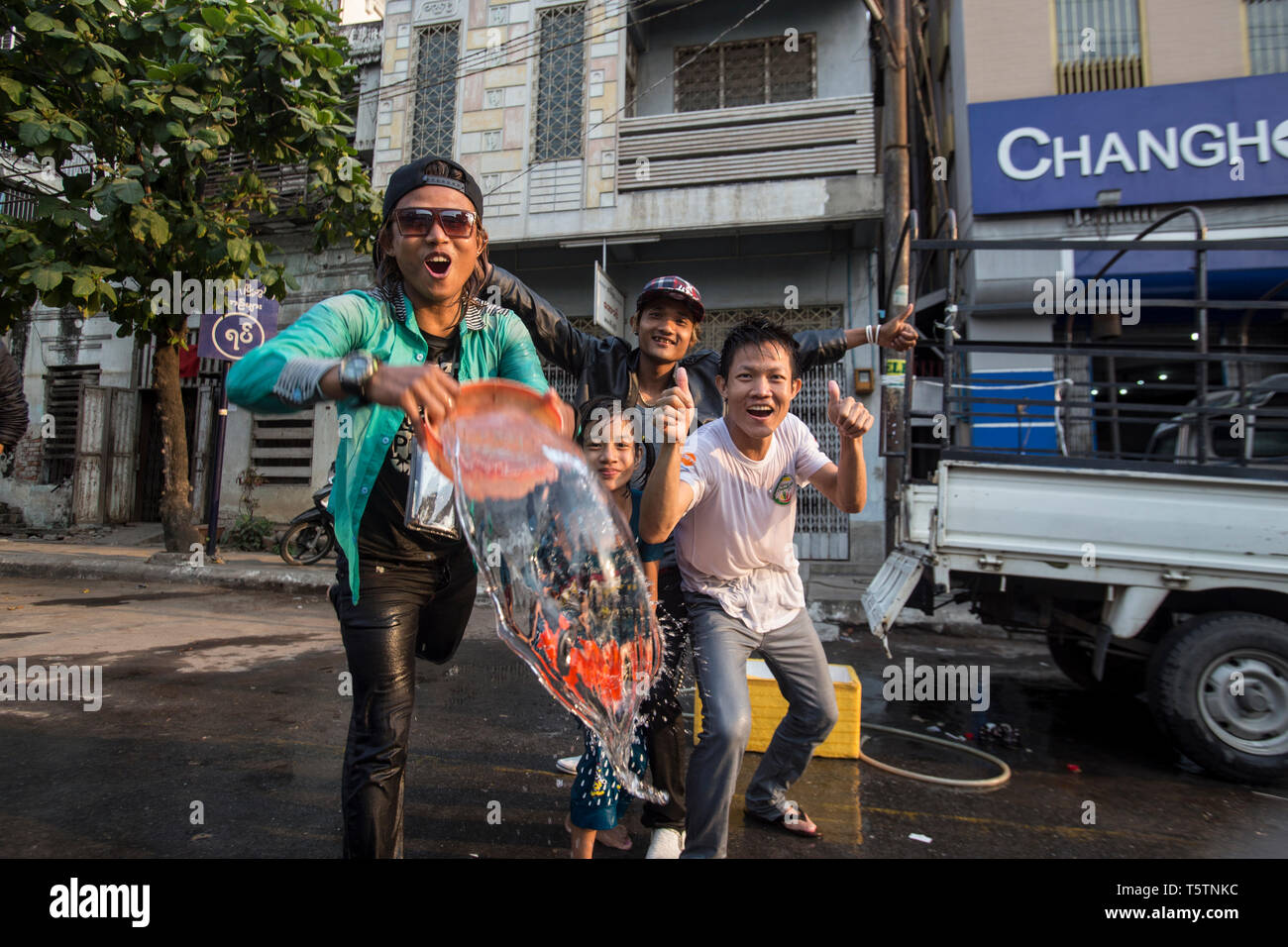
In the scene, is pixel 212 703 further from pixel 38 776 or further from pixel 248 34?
pixel 248 34

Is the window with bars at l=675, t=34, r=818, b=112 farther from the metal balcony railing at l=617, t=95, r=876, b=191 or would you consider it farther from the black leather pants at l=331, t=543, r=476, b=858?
the black leather pants at l=331, t=543, r=476, b=858

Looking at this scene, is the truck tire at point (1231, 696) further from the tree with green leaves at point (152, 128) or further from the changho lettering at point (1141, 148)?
the tree with green leaves at point (152, 128)

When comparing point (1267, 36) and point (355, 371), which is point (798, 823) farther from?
point (1267, 36)

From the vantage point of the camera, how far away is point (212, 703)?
4.27 metres

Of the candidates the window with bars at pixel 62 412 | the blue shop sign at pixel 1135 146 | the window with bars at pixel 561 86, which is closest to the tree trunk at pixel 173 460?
the window with bars at pixel 62 412

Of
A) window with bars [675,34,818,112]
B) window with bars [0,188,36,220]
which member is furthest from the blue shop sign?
window with bars [0,188,36,220]

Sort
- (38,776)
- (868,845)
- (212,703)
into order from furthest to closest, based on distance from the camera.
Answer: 1. (212,703)
2. (38,776)
3. (868,845)

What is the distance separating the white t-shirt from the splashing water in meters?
0.26

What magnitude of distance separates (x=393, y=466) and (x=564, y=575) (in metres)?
0.63

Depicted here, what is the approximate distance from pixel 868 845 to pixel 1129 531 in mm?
2243

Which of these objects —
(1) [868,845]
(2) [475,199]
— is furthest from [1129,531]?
(2) [475,199]

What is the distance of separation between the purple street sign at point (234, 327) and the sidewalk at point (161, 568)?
278 centimetres

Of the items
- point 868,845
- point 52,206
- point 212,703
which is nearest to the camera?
point 868,845

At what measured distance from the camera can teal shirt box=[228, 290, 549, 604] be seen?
1728mm
